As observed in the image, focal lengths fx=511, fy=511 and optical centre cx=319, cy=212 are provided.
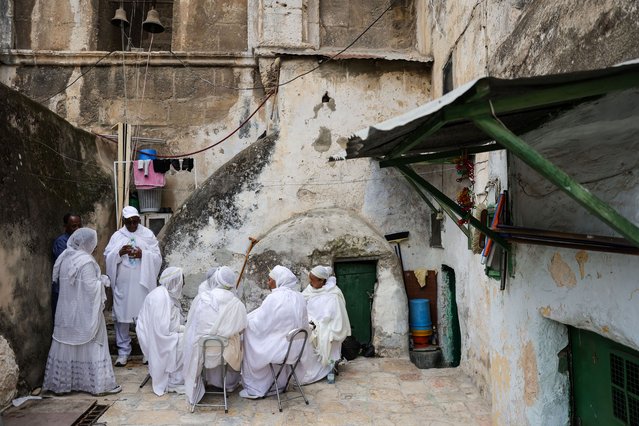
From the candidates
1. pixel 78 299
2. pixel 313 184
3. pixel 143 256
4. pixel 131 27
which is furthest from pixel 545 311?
pixel 131 27

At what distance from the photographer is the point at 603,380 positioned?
2961mm

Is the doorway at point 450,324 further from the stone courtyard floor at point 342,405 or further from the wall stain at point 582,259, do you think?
the wall stain at point 582,259

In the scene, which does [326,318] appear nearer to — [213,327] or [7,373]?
[213,327]

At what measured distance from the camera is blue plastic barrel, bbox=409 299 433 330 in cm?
850

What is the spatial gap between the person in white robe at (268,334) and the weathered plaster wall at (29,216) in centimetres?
252

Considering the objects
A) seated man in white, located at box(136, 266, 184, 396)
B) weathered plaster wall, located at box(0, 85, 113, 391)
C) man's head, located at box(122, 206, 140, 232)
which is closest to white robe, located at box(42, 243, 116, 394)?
weathered plaster wall, located at box(0, 85, 113, 391)

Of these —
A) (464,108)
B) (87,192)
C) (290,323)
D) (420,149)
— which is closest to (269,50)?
(87,192)

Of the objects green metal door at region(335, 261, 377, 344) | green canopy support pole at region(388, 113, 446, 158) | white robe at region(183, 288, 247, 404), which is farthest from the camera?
green metal door at region(335, 261, 377, 344)

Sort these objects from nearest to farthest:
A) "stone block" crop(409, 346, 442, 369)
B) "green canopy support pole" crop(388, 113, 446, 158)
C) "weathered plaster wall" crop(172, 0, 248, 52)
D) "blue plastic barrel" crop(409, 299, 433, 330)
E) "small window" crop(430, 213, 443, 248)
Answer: "green canopy support pole" crop(388, 113, 446, 158) → "stone block" crop(409, 346, 442, 369) → "blue plastic barrel" crop(409, 299, 433, 330) → "small window" crop(430, 213, 443, 248) → "weathered plaster wall" crop(172, 0, 248, 52)

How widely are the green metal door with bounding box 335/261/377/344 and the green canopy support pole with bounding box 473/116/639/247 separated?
22.4 ft

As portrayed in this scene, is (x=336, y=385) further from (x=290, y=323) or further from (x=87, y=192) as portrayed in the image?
(x=87, y=192)

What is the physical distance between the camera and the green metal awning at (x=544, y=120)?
1951mm

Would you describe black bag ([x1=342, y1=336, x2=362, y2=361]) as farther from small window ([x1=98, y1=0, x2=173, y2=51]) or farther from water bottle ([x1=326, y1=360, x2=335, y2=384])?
small window ([x1=98, y1=0, x2=173, y2=51])

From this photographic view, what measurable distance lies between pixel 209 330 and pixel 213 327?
A: 57mm
